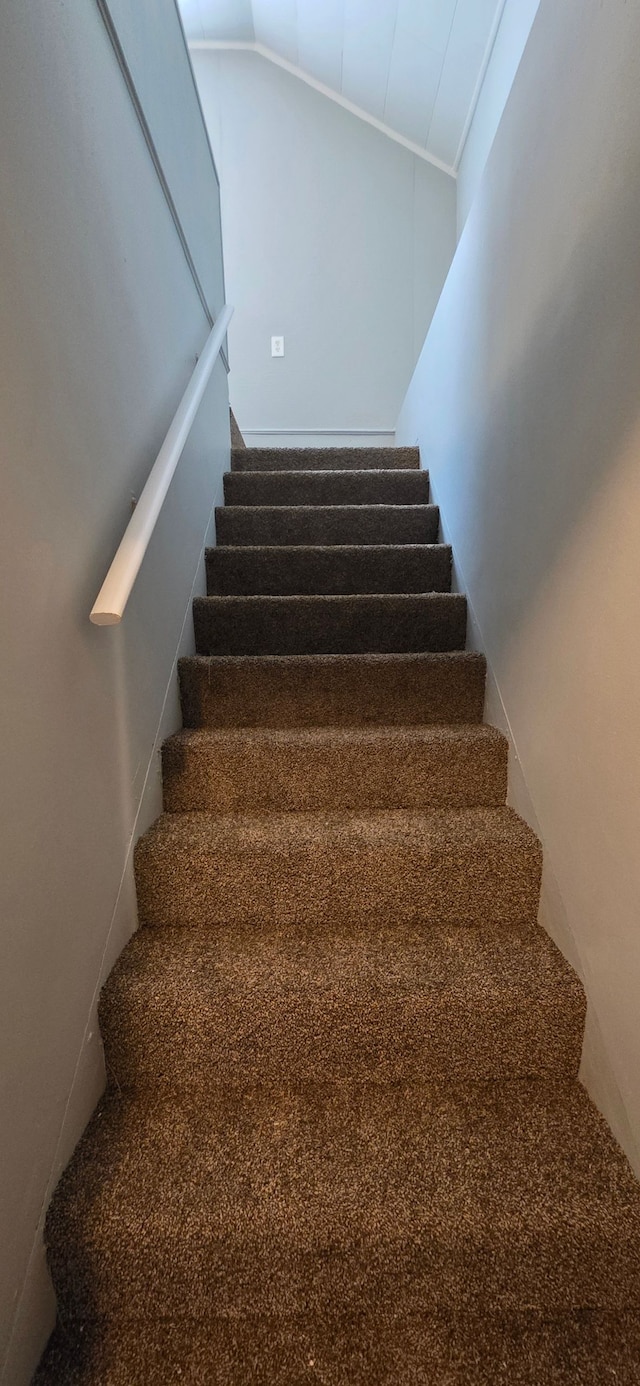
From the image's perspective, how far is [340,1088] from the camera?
1058 mm

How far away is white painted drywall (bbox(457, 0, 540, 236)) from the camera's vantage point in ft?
7.43

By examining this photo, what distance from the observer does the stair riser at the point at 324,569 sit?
6.52 feet

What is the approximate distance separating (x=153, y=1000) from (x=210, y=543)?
4.75 feet

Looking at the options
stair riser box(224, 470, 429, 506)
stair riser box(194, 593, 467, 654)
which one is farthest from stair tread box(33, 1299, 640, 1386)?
stair riser box(224, 470, 429, 506)

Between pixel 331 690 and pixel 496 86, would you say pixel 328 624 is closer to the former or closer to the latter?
pixel 331 690

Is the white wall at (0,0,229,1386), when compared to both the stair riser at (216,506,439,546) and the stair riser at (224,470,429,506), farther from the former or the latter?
the stair riser at (224,470,429,506)

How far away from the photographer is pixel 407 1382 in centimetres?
78

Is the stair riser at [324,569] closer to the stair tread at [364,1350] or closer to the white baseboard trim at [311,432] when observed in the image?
the stair tread at [364,1350]

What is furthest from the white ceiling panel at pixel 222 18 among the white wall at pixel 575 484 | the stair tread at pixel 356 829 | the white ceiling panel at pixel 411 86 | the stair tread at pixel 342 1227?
the stair tread at pixel 342 1227

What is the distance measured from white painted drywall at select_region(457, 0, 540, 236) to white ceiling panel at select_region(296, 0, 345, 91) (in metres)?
0.80

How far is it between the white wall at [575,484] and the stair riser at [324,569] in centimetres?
40

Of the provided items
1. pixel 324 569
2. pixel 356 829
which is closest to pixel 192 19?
pixel 324 569

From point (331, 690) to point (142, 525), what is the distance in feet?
2.48

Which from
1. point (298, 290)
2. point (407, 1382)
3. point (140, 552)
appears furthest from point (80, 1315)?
point (298, 290)
